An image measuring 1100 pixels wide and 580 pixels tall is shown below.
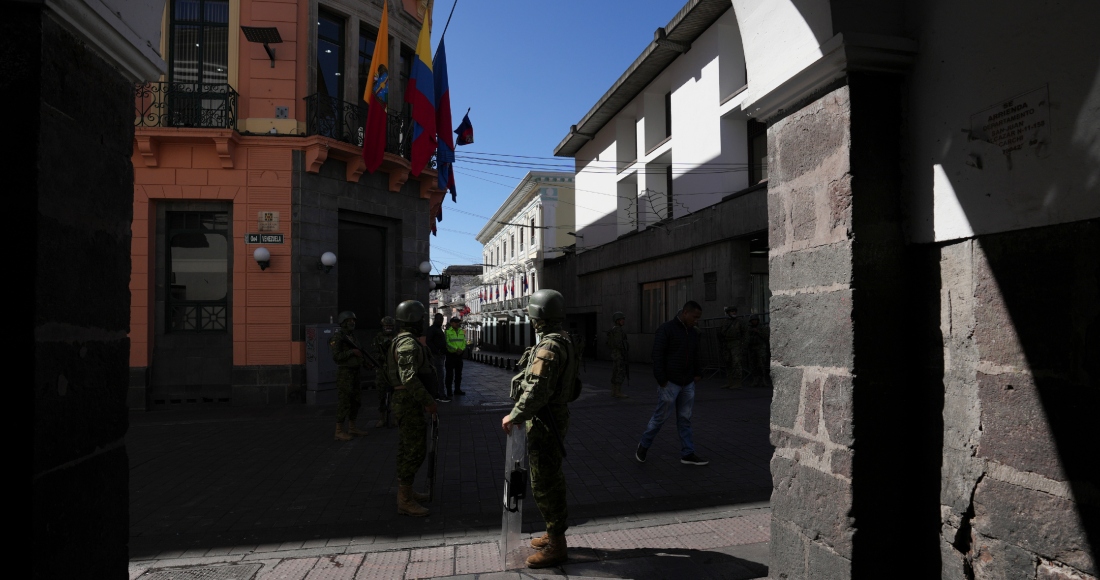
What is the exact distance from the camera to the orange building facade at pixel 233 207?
40.1 ft

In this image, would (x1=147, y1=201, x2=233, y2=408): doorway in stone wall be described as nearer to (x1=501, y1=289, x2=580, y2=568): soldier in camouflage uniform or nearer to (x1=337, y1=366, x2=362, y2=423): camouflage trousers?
(x1=337, y1=366, x2=362, y2=423): camouflage trousers

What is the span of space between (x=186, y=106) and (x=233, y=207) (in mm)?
2093

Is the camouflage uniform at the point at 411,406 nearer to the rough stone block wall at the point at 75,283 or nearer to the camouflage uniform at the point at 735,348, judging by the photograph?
the rough stone block wall at the point at 75,283

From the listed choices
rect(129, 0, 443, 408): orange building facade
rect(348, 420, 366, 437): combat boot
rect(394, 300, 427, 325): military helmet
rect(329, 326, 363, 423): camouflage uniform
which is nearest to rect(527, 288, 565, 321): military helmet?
rect(394, 300, 427, 325): military helmet

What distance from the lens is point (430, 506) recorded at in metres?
5.46

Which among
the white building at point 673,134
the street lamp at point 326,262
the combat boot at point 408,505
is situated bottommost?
the combat boot at point 408,505

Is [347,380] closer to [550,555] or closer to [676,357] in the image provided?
[676,357]

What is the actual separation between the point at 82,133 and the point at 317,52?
485 inches

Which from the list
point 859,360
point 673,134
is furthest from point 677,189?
point 859,360

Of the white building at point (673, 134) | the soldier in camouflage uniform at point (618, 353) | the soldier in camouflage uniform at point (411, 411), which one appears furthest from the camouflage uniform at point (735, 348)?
the soldier in camouflage uniform at point (411, 411)

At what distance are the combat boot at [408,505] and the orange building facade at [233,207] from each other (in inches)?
314

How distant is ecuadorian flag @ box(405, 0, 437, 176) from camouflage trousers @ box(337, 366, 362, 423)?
5.64 metres

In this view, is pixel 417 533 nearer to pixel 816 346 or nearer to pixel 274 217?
pixel 816 346

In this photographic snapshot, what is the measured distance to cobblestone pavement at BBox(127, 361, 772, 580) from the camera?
416cm
